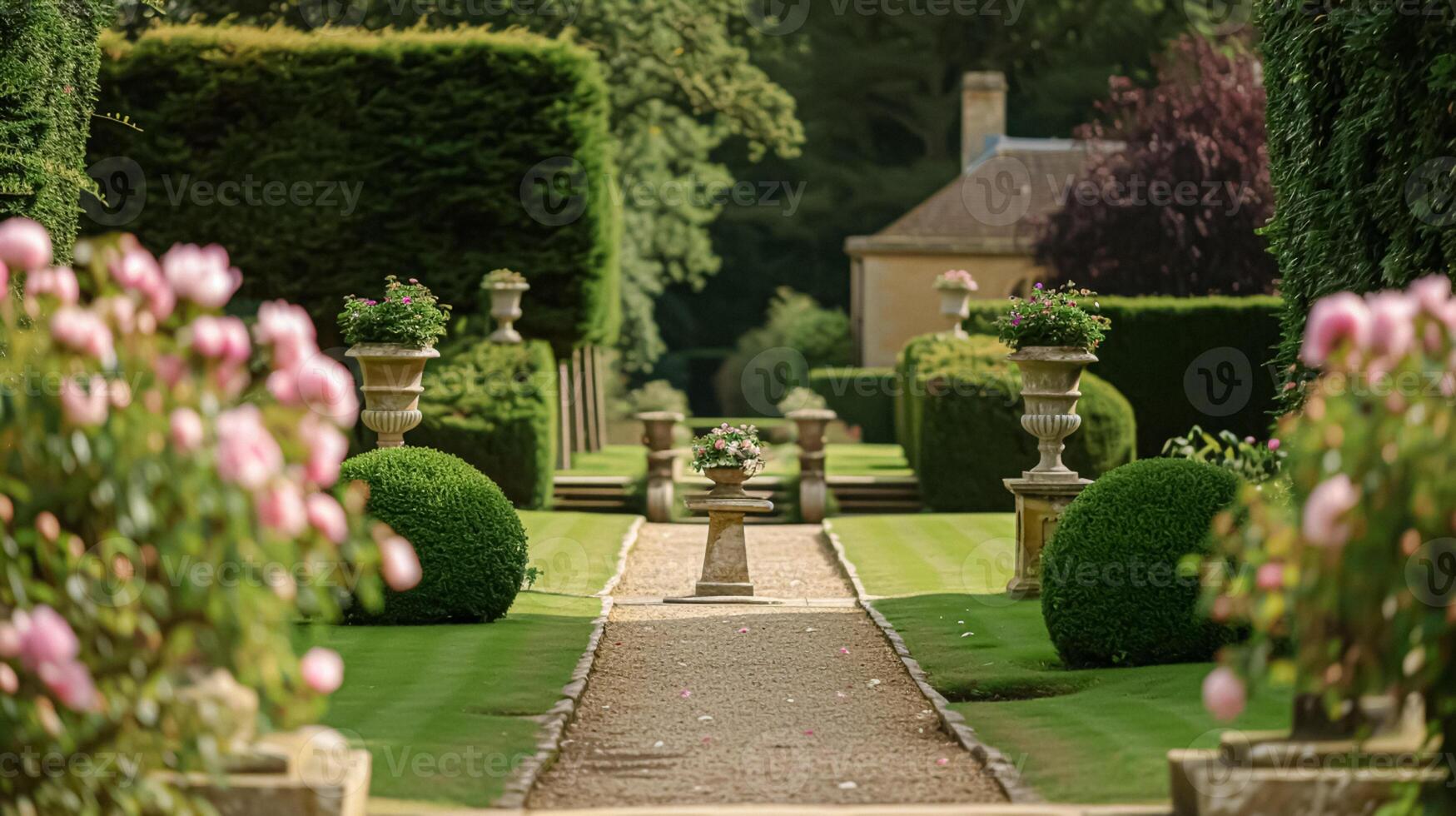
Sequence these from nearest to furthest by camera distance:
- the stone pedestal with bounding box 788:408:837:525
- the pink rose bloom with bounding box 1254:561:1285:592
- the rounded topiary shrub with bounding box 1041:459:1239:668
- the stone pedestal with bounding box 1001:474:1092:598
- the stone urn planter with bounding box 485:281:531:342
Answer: the pink rose bloom with bounding box 1254:561:1285:592 → the rounded topiary shrub with bounding box 1041:459:1239:668 → the stone pedestal with bounding box 1001:474:1092:598 → the stone pedestal with bounding box 788:408:837:525 → the stone urn planter with bounding box 485:281:531:342

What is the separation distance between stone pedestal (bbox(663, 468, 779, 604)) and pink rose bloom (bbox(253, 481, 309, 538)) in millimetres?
10234

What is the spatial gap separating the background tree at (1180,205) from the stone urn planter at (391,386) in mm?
19058

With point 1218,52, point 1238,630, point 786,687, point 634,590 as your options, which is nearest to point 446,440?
point 634,590

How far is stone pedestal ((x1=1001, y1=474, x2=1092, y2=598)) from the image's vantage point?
1391 cm

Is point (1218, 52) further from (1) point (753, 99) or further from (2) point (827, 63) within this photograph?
(2) point (827, 63)

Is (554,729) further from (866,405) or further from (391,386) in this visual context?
(866,405)

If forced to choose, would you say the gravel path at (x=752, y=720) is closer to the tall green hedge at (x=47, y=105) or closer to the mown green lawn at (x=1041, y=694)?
the mown green lawn at (x=1041, y=694)

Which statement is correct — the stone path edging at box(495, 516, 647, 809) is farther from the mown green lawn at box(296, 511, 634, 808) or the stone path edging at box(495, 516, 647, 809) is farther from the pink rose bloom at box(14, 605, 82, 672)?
the pink rose bloom at box(14, 605, 82, 672)

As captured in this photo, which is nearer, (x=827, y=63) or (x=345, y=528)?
(x=345, y=528)

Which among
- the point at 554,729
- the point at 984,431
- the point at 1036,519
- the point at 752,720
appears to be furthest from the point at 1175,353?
the point at 554,729

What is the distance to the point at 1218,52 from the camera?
3266 centimetres

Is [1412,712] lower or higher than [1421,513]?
lower

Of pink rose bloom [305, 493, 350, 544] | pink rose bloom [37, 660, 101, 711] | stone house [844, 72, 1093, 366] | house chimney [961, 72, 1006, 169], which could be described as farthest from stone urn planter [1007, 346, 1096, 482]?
house chimney [961, 72, 1006, 169]

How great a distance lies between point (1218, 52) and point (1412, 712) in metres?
29.6
